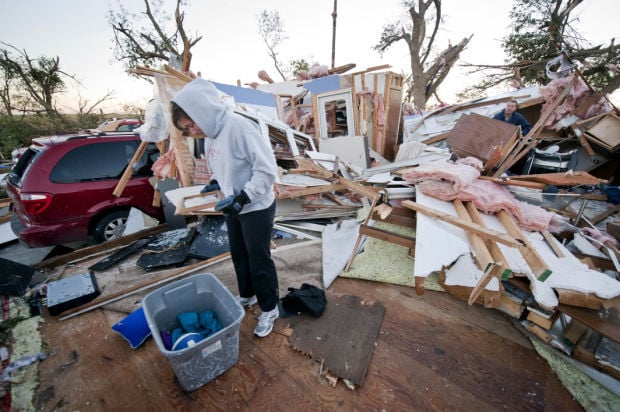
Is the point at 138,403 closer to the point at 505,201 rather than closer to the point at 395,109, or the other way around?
the point at 505,201

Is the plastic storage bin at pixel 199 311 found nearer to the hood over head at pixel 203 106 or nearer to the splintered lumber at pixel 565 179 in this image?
the hood over head at pixel 203 106

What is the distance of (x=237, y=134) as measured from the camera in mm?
1722

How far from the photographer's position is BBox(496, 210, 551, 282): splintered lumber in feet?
5.31

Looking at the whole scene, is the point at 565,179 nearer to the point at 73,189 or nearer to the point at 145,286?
the point at 145,286

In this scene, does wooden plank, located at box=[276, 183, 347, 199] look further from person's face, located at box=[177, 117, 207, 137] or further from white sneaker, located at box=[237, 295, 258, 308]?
person's face, located at box=[177, 117, 207, 137]

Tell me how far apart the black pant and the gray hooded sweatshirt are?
0.12m

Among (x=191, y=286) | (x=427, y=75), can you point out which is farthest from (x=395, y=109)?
(x=427, y=75)

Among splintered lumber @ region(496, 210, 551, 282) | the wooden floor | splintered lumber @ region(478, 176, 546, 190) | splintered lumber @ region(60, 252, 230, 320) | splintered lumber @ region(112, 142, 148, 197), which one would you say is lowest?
the wooden floor

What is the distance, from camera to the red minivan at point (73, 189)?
3.32 metres

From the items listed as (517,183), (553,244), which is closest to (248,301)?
(553,244)

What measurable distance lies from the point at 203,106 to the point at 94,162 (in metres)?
3.24

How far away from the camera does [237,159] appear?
1794mm

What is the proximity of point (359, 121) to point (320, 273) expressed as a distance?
4.89m

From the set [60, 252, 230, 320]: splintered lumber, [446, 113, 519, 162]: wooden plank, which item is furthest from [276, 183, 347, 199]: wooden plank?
[446, 113, 519, 162]: wooden plank
